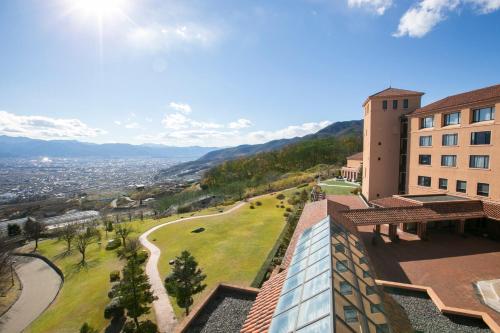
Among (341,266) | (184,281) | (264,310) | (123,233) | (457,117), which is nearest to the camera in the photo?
(341,266)

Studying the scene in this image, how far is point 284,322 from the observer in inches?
331

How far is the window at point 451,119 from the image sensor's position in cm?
3288

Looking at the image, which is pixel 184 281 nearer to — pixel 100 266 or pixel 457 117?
pixel 100 266

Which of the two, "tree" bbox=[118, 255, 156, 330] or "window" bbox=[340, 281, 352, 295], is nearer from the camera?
"window" bbox=[340, 281, 352, 295]

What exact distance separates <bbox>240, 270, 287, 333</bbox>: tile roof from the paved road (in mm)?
32015

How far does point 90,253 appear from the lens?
151ft

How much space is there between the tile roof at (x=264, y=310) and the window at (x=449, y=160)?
3244 centimetres

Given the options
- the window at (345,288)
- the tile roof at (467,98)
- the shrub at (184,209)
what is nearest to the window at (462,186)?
the tile roof at (467,98)

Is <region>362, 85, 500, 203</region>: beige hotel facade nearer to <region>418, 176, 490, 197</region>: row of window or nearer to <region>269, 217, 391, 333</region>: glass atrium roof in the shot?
<region>418, 176, 490, 197</region>: row of window

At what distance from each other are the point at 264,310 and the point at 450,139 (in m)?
35.8

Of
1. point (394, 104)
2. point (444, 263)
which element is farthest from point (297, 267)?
point (394, 104)

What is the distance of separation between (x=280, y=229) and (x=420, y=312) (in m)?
28.8

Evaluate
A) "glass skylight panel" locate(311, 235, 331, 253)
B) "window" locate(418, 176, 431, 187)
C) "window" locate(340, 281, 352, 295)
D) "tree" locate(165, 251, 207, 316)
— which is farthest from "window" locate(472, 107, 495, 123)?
"tree" locate(165, 251, 207, 316)

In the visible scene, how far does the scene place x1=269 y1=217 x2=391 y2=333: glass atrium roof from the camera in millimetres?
7473
